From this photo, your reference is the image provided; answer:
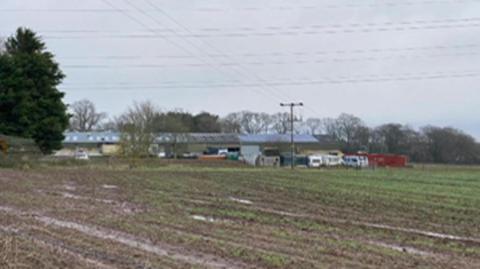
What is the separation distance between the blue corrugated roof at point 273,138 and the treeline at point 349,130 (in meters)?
3.79

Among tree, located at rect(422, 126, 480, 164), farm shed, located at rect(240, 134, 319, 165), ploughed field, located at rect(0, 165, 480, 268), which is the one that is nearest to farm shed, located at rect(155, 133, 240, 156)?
farm shed, located at rect(240, 134, 319, 165)

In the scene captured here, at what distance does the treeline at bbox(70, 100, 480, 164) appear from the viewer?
112 meters

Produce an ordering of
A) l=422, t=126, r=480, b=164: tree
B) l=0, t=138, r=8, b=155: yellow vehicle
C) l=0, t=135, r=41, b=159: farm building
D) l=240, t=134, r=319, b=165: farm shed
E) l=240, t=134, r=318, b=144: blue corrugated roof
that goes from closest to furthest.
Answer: l=0, t=138, r=8, b=155: yellow vehicle, l=0, t=135, r=41, b=159: farm building, l=240, t=134, r=319, b=165: farm shed, l=422, t=126, r=480, b=164: tree, l=240, t=134, r=318, b=144: blue corrugated roof

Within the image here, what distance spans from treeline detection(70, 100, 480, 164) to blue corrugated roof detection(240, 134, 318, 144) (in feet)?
12.4

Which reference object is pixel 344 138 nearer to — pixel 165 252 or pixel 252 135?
pixel 252 135

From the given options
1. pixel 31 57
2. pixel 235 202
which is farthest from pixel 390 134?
pixel 235 202

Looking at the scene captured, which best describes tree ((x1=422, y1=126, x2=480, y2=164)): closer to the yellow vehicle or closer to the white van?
the white van

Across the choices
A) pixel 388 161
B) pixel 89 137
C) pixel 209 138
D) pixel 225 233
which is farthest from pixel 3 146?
pixel 209 138

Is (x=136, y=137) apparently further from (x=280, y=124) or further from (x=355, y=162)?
(x=280, y=124)

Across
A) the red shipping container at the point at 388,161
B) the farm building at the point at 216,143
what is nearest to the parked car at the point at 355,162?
the red shipping container at the point at 388,161

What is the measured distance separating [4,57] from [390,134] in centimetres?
8344

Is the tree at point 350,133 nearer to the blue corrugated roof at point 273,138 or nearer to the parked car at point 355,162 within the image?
the blue corrugated roof at point 273,138

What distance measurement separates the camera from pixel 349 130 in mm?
132500

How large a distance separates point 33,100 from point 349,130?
287 feet
